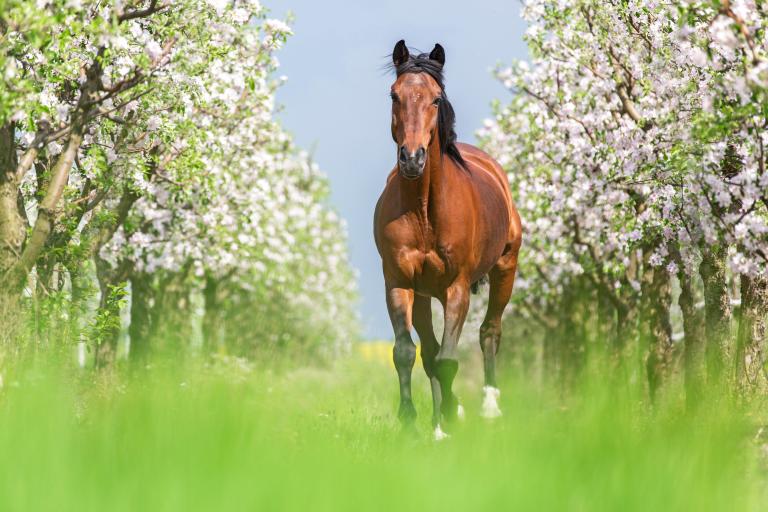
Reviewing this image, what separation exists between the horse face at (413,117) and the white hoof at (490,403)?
12.8ft

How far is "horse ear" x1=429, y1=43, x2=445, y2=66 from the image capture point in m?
12.1

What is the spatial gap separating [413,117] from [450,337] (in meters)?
2.71

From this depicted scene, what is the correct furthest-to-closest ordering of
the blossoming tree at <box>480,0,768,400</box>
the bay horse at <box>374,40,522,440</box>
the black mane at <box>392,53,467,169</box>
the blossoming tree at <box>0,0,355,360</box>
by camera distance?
the blossoming tree at <box>0,0,355,360</box> → the black mane at <box>392,53,467,169</box> → the bay horse at <box>374,40,522,440</box> → the blossoming tree at <box>480,0,768,400</box>

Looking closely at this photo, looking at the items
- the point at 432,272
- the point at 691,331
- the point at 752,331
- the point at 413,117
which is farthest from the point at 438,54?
the point at 691,331

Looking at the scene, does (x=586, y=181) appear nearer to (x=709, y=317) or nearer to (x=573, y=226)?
(x=709, y=317)

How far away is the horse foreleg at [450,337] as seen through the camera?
12211 mm

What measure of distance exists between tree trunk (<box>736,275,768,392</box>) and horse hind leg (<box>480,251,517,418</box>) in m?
3.41

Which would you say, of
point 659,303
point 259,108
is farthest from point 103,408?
point 259,108

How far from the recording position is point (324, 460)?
7.57 metres

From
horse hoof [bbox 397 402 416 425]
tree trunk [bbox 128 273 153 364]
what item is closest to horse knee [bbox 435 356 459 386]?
horse hoof [bbox 397 402 416 425]

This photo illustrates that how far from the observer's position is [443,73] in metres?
12.1

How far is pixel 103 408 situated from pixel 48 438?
1.24m

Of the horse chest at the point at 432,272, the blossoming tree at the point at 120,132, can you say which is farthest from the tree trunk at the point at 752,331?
the blossoming tree at the point at 120,132

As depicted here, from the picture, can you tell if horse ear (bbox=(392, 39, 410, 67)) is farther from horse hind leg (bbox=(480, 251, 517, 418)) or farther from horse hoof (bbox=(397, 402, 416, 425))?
horse hind leg (bbox=(480, 251, 517, 418))
